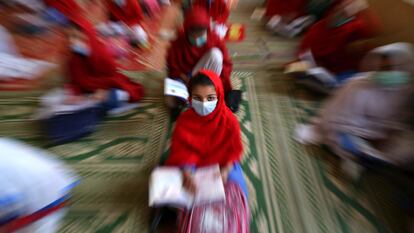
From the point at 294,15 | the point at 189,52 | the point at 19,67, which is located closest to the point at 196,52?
the point at 189,52

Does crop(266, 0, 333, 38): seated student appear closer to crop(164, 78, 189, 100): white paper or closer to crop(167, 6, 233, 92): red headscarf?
crop(167, 6, 233, 92): red headscarf

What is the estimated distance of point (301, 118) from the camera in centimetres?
154

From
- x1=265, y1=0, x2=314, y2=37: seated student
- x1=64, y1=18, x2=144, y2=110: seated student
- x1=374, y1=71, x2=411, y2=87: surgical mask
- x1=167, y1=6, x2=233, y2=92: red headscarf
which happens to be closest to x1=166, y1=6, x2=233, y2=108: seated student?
x1=167, y1=6, x2=233, y2=92: red headscarf

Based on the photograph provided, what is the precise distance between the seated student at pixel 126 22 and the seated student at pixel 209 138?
1.13 metres

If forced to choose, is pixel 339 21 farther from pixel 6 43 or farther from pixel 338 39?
pixel 6 43

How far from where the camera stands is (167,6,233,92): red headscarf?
144 centimetres

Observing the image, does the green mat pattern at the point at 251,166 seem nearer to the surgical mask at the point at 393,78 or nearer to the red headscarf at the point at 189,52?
the red headscarf at the point at 189,52

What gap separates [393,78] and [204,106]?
799 millimetres

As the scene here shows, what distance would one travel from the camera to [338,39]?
65.2 inches

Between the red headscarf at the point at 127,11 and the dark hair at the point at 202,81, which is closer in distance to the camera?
the dark hair at the point at 202,81

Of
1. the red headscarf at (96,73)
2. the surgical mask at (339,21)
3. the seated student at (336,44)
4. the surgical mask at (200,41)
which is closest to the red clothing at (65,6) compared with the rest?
the red headscarf at (96,73)

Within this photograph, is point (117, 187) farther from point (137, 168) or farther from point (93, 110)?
point (93, 110)

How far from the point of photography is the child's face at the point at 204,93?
94cm

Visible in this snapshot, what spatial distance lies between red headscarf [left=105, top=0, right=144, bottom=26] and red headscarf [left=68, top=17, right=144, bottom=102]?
595mm
